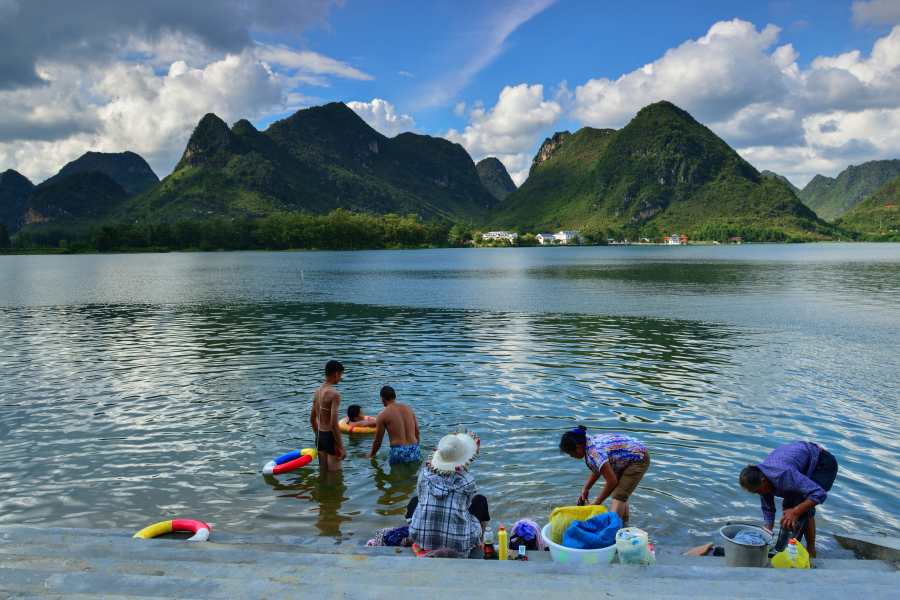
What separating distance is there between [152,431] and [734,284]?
54821 mm

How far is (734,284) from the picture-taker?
173ft

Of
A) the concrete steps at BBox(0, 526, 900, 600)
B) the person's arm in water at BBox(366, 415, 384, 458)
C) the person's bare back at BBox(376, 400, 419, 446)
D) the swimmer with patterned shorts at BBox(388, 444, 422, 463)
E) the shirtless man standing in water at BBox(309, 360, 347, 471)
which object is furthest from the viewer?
the swimmer with patterned shorts at BBox(388, 444, 422, 463)

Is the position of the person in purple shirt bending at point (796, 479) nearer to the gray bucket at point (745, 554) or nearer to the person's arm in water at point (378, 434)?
Result: the gray bucket at point (745, 554)

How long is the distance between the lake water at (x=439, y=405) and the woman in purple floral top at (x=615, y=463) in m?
0.99

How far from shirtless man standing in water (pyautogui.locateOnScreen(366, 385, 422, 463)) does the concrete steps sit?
16.8 feet

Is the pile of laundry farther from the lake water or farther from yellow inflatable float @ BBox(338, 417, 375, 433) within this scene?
yellow inflatable float @ BBox(338, 417, 375, 433)

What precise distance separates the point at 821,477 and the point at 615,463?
8.53 feet

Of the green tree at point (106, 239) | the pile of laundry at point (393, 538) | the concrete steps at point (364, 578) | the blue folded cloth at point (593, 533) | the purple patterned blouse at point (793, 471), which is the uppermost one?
the green tree at point (106, 239)

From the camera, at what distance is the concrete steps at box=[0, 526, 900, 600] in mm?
4570

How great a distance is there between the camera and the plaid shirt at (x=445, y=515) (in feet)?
20.9

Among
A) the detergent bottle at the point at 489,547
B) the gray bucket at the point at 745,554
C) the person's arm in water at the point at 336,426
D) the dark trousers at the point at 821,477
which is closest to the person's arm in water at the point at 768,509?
the dark trousers at the point at 821,477

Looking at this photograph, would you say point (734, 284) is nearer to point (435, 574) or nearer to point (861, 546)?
point (861, 546)

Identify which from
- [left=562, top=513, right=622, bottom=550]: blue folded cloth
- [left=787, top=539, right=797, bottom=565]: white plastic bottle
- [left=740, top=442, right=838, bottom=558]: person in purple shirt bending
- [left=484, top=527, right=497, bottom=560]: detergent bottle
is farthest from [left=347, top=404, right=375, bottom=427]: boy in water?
[left=787, top=539, right=797, bottom=565]: white plastic bottle

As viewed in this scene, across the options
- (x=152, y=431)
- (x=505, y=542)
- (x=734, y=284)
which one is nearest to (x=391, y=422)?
(x=505, y=542)
